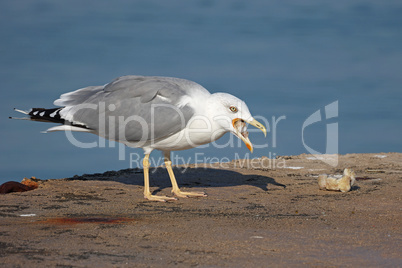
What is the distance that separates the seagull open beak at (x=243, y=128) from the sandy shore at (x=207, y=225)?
100cm

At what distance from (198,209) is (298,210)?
4.79ft

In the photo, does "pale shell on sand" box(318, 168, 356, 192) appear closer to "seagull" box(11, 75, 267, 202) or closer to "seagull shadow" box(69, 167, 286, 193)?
"seagull shadow" box(69, 167, 286, 193)

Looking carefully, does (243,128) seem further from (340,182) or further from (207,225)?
(207,225)

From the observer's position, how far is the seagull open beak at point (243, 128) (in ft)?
24.8

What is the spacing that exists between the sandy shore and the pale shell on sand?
13 cm

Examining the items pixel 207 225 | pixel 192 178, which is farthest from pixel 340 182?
pixel 207 225

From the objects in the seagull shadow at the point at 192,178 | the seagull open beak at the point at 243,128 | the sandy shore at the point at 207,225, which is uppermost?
the seagull open beak at the point at 243,128

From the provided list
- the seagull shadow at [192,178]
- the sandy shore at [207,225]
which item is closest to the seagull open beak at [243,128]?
the sandy shore at [207,225]

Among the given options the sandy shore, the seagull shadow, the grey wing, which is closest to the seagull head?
the grey wing

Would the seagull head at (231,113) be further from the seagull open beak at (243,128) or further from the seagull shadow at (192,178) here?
the seagull shadow at (192,178)

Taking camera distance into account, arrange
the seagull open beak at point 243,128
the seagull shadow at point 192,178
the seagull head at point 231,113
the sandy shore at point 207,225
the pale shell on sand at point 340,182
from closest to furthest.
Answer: the sandy shore at point 207,225 < the seagull open beak at point 243,128 < the seagull head at point 231,113 < the pale shell on sand at point 340,182 < the seagull shadow at point 192,178

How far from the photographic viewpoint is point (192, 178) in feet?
36.0

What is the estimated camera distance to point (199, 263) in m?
4.01

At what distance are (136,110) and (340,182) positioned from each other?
396cm
